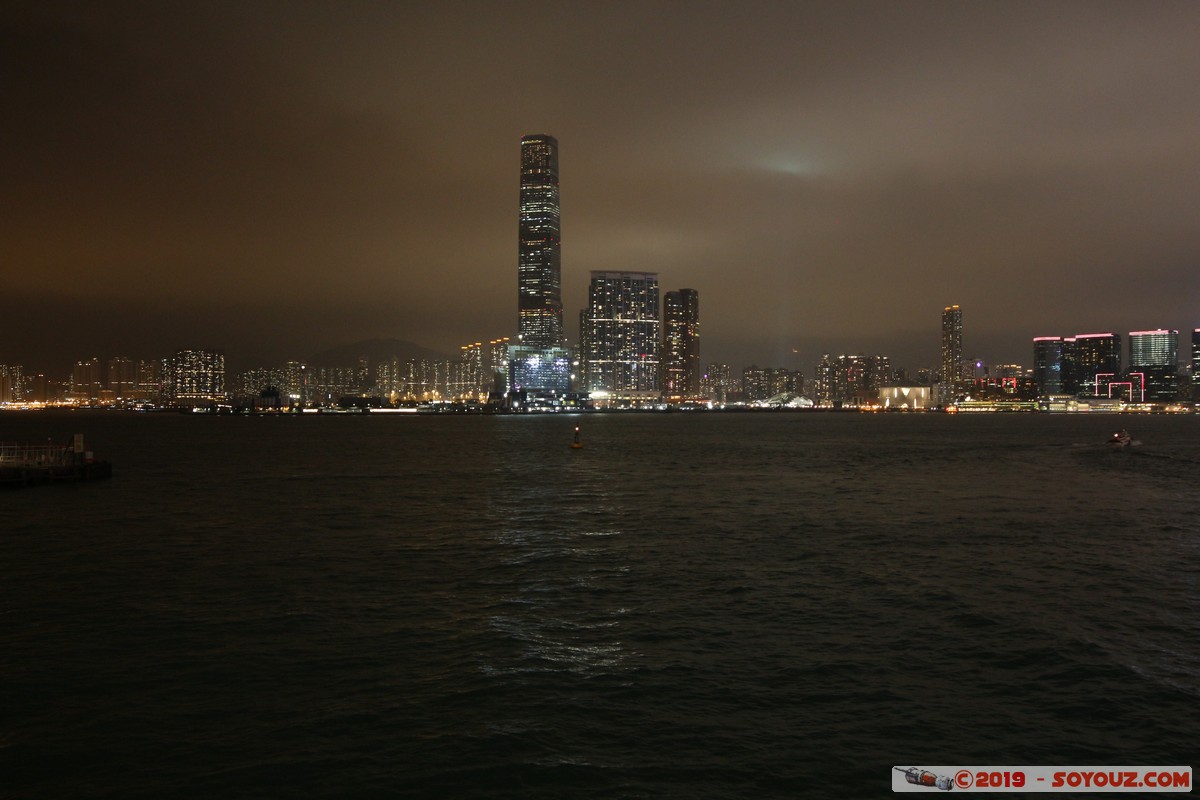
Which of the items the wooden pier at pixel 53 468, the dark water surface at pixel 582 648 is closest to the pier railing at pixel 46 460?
the wooden pier at pixel 53 468

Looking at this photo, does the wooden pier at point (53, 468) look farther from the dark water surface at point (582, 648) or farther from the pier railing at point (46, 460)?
the dark water surface at point (582, 648)

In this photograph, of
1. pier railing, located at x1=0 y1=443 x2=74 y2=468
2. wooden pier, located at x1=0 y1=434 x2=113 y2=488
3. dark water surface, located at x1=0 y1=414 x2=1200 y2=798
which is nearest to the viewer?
dark water surface, located at x1=0 y1=414 x2=1200 y2=798

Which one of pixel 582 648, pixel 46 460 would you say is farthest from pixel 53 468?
pixel 582 648

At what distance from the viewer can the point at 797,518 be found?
38.4m

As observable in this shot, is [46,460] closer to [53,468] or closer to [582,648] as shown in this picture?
[53,468]

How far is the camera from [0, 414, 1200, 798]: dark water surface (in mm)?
12539

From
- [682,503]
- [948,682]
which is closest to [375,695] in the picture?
[948,682]

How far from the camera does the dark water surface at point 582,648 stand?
1254 cm

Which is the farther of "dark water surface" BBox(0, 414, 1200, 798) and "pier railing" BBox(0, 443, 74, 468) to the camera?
"pier railing" BBox(0, 443, 74, 468)

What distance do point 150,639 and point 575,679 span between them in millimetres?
9904

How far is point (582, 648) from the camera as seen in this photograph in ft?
59.5

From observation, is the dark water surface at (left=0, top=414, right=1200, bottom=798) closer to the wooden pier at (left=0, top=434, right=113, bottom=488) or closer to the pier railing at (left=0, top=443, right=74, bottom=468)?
the wooden pier at (left=0, top=434, right=113, bottom=488)

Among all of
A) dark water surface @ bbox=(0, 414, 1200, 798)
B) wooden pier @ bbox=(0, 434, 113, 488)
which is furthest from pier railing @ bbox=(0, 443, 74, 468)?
dark water surface @ bbox=(0, 414, 1200, 798)

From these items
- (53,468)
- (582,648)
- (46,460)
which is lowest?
(582,648)
